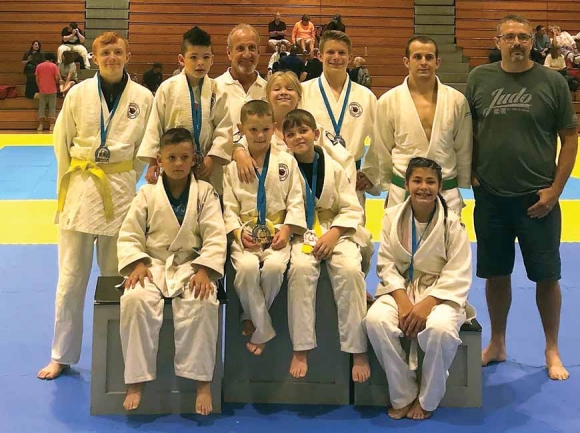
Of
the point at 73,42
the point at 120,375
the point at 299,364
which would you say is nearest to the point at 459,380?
the point at 299,364

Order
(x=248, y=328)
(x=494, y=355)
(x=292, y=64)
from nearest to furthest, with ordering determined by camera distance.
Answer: (x=248, y=328) → (x=494, y=355) → (x=292, y=64)

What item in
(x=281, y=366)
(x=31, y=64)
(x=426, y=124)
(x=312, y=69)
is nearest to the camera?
(x=281, y=366)

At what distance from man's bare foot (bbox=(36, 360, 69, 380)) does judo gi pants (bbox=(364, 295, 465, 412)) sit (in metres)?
1.77

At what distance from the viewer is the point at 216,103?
12.7 feet

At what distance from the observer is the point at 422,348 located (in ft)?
10.8

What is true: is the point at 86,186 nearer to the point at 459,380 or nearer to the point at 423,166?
the point at 423,166

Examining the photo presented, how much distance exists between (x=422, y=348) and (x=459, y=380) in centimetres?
37

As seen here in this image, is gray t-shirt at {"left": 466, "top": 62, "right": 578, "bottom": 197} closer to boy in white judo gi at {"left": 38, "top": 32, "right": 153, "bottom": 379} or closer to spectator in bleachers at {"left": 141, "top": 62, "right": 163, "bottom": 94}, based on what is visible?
boy in white judo gi at {"left": 38, "top": 32, "right": 153, "bottom": 379}

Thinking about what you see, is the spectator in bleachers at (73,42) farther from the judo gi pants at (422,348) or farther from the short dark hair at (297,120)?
the judo gi pants at (422,348)

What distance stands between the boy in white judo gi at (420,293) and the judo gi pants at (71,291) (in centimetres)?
157

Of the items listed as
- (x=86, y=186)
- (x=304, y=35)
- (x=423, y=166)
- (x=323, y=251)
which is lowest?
(x=323, y=251)

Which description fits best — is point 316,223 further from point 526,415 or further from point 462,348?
point 526,415

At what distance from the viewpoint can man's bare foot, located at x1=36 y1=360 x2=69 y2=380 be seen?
148 inches

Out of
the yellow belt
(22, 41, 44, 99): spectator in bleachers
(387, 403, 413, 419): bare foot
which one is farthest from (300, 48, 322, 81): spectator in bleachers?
(387, 403, 413, 419): bare foot
